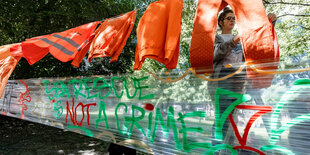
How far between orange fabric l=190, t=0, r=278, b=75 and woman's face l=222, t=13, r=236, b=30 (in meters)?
0.15

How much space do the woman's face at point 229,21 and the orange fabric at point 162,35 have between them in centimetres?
40

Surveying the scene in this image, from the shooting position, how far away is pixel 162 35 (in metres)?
1.69

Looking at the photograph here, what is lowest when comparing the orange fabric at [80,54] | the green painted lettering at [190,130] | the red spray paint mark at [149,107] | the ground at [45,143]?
the ground at [45,143]

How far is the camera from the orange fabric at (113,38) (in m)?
2.12

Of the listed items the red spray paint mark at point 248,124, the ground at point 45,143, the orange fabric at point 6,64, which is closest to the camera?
the red spray paint mark at point 248,124

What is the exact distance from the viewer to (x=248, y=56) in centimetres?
125

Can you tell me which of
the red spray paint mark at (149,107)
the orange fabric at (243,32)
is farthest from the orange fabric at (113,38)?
the orange fabric at (243,32)

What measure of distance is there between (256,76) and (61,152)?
3.75 metres

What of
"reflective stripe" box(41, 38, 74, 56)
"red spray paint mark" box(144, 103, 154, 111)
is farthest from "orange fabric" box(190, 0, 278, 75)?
"reflective stripe" box(41, 38, 74, 56)

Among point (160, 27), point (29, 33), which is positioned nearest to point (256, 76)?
point (160, 27)

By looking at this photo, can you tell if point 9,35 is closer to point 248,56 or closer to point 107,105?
point 107,105

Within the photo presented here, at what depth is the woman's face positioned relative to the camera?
63.1 inches

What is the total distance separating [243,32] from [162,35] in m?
0.69

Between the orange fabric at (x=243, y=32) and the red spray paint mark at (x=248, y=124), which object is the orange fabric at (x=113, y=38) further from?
the red spray paint mark at (x=248, y=124)
